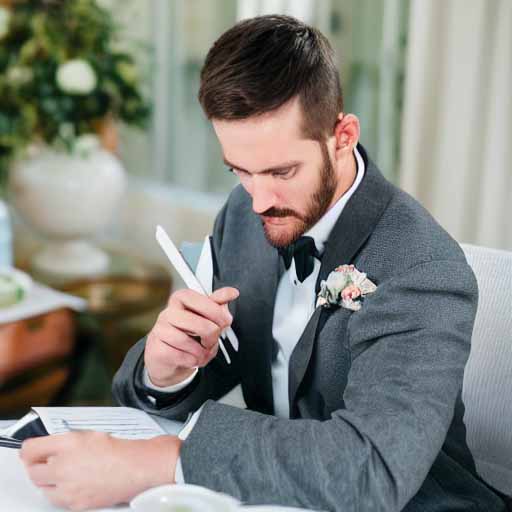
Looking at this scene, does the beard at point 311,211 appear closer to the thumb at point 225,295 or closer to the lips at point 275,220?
the lips at point 275,220

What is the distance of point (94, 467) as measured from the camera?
975 mm

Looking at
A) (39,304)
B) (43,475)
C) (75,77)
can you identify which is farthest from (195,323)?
(75,77)

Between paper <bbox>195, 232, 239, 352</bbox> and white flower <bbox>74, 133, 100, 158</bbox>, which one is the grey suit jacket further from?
white flower <bbox>74, 133, 100, 158</bbox>

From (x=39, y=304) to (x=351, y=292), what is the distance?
1.36 m

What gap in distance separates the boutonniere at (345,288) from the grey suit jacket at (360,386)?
0.02 metres

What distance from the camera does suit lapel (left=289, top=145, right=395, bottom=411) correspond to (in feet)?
4.10

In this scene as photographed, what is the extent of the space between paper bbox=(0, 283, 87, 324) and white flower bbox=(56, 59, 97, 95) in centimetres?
68

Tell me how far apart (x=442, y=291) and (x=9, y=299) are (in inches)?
58.8

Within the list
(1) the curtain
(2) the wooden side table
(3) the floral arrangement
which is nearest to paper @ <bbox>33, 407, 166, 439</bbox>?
(2) the wooden side table

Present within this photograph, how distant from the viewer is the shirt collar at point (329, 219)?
130 cm

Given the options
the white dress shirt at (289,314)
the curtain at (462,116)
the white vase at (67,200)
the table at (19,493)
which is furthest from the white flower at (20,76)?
the table at (19,493)

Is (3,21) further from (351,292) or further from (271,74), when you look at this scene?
(351,292)

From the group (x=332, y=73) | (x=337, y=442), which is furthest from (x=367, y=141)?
(x=337, y=442)

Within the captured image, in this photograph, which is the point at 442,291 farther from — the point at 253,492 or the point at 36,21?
the point at 36,21
